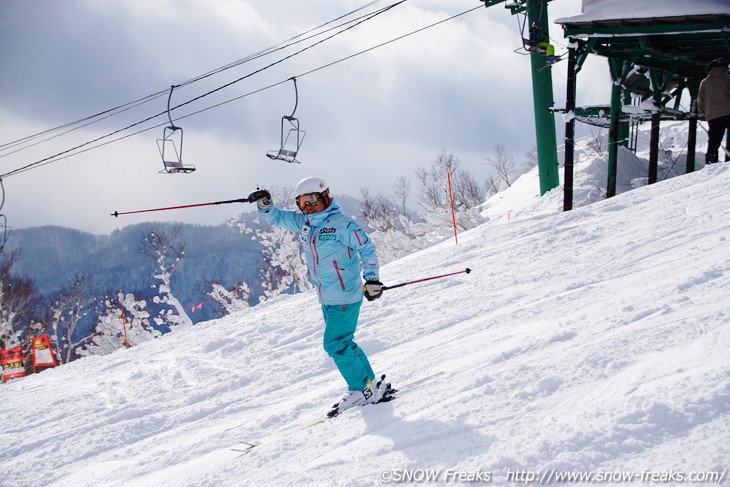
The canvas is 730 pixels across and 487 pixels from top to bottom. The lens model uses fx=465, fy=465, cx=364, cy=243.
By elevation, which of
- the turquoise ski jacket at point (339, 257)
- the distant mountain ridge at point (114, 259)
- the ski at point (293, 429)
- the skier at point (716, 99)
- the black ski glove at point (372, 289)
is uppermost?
the skier at point (716, 99)

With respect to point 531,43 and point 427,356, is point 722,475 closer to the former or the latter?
point 427,356

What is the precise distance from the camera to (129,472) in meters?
3.64

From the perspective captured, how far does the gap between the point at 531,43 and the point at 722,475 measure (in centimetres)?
1220

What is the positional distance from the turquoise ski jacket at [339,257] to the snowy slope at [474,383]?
3.06 ft

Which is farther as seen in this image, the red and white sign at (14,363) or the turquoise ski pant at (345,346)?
Answer: the red and white sign at (14,363)

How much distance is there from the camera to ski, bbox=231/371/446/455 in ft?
11.3

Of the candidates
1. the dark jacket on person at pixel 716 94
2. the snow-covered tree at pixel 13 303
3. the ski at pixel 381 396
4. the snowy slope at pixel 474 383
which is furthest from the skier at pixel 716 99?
the snow-covered tree at pixel 13 303

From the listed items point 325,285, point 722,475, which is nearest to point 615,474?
point 722,475

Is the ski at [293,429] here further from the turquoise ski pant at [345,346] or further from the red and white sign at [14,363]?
the red and white sign at [14,363]

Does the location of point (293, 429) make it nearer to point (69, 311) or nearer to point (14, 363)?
point (14, 363)

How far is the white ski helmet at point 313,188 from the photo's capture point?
3805mm

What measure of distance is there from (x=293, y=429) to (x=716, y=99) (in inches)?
Result: 369

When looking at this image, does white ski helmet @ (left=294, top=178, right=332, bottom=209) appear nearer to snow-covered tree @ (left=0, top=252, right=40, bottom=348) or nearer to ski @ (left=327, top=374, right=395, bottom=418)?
ski @ (left=327, top=374, right=395, bottom=418)

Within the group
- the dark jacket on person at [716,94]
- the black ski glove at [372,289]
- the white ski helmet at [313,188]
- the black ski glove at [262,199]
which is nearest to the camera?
the black ski glove at [372,289]
